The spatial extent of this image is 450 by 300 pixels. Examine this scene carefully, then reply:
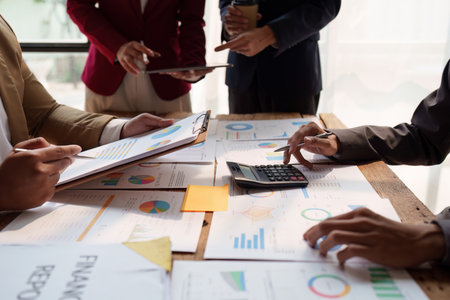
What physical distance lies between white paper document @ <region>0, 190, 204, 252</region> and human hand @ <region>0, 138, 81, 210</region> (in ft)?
0.11

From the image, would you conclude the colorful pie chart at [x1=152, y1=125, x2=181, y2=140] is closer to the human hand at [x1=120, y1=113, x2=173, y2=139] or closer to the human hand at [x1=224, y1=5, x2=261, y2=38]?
the human hand at [x1=120, y1=113, x2=173, y2=139]

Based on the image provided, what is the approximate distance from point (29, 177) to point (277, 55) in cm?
103

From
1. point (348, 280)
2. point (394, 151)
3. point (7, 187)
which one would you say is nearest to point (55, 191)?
point (7, 187)

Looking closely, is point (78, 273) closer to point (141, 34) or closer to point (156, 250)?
point (156, 250)

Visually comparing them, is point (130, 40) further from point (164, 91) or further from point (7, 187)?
point (7, 187)

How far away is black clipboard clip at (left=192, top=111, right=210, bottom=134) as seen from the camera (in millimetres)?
963

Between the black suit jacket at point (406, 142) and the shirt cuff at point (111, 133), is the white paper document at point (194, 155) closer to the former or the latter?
the shirt cuff at point (111, 133)

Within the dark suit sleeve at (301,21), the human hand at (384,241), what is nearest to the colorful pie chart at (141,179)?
the human hand at (384,241)

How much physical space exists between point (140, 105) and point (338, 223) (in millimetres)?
1159

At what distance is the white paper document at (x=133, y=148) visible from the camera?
2.98 feet

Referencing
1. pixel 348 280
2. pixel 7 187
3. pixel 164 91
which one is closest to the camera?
pixel 348 280

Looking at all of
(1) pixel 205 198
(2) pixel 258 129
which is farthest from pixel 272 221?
(2) pixel 258 129

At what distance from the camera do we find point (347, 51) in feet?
7.61

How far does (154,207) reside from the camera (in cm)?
83
